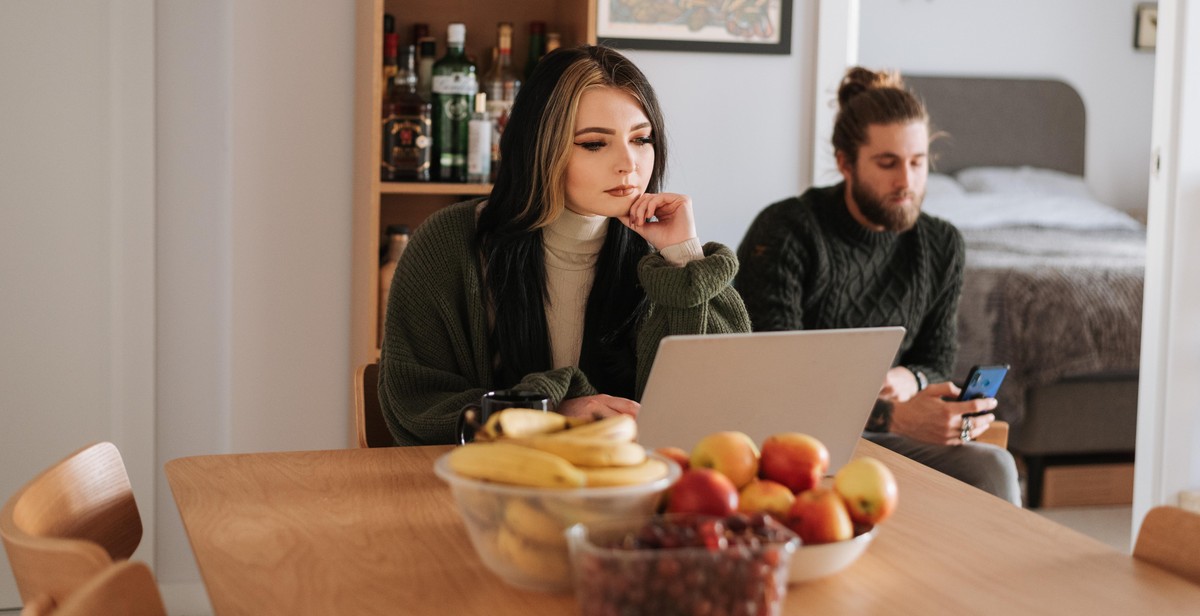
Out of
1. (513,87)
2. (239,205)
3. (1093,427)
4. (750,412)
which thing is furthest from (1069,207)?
(750,412)

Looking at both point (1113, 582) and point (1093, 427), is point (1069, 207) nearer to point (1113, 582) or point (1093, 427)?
point (1093, 427)

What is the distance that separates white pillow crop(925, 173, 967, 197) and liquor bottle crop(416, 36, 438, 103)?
3648 mm

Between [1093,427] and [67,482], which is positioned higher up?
[67,482]

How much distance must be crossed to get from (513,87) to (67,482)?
1554 mm

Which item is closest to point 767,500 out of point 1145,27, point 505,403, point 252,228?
point 505,403

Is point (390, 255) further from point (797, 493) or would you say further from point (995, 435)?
point (797, 493)

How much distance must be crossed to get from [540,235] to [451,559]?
0.75m

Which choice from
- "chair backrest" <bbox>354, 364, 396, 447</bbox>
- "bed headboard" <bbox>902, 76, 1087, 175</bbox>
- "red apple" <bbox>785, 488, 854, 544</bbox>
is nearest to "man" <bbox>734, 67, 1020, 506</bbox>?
"chair backrest" <bbox>354, 364, 396, 447</bbox>

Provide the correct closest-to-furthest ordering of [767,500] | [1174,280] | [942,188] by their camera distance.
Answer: [767,500] → [1174,280] → [942,188]

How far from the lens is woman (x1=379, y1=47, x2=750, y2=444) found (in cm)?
162

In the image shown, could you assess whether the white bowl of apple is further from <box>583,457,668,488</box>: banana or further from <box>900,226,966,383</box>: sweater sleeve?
<box>900,226,966,383</box>: sweater sleeve

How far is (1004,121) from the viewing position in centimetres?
623

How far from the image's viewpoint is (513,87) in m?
2.54

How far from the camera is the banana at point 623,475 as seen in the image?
899mm
